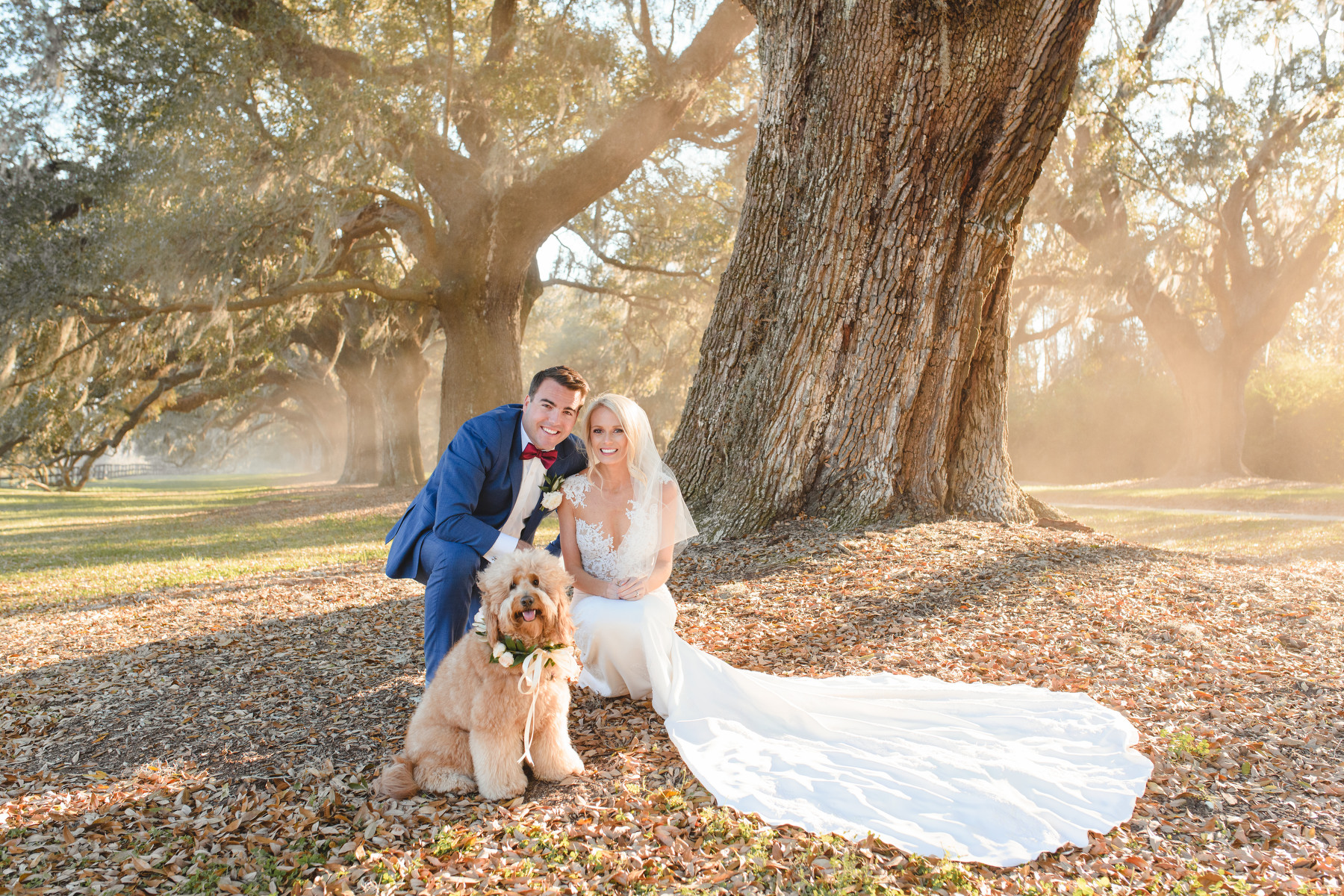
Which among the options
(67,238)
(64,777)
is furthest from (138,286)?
(64,777)

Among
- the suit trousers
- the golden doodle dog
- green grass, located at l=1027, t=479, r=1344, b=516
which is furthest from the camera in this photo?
green grass, located at l=1027, t=479, r=1344, b=516

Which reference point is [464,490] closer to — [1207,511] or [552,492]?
[552,492]

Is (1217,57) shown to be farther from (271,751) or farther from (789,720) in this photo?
(271,751)

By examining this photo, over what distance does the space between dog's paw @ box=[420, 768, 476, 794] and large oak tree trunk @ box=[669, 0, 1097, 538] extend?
12.0ft

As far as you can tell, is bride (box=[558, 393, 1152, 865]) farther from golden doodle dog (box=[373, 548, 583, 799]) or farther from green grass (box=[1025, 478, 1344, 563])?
green grass (box=[1025, 478, 1344, 563])

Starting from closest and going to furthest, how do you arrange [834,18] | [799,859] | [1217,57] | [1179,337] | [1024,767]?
[799,859]
[1024,767]
[834,18]
[1217,57]
[1179,337]

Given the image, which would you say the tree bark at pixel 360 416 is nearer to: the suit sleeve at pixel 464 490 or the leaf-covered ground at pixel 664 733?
the leaf-covered ground at pixel 664 733

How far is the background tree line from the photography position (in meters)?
10.4

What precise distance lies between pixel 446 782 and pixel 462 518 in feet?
3.51

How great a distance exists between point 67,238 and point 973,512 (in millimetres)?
12669

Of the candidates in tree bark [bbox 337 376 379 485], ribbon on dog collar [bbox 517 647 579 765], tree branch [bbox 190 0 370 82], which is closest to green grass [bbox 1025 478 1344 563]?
ribbon on dog collar [bbox 517 647 579 765]

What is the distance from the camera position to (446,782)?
9.74 ft

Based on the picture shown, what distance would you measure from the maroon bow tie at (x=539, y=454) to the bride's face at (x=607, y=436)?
0.65 ft

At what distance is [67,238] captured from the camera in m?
11.4
